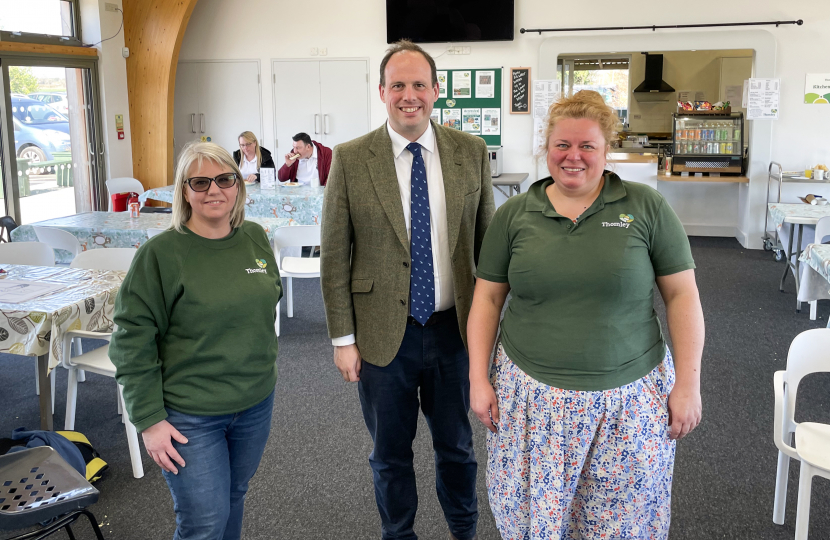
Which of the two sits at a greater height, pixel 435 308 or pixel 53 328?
pixel 435 308

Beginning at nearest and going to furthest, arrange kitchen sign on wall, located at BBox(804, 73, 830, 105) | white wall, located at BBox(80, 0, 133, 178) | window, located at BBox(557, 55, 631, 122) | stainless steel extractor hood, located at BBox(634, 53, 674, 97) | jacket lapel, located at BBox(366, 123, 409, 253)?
jacket lapel, located at BBox(366, 123, 409, 253), kitchen sign on wall, located at BBox(804, 73, 830, 105), white wall, located at BBox(80, 0, 133, 178), stainless steel extractor hood, located at BBox(634, 53, 674, 97), window, located at BBox(557, 55, 631, 122)

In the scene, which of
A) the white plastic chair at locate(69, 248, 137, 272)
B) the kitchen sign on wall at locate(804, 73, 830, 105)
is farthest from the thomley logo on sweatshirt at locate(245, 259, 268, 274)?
the kitchen sign on wall at locate(804, 73, 830, 105)

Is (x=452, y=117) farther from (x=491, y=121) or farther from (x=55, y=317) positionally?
(x=55, y=317)

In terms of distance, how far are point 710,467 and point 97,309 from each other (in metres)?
2.80

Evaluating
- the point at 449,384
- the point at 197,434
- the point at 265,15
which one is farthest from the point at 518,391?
the point at 265,15

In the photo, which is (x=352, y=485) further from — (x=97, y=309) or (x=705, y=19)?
(x=705, y=19)

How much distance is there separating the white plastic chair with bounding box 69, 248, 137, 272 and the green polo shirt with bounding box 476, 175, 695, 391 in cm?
284

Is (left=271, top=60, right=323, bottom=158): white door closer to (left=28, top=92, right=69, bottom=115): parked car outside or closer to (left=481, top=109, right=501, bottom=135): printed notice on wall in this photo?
(left=481, top=109, right=501, bottom=135): printed notice on wall

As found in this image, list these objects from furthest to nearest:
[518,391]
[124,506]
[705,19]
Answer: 1. [705,19]
2. [124,506]
3. [518,391]

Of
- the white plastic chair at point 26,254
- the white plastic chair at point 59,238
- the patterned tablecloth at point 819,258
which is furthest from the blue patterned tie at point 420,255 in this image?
the white plastic chair at point 59,238

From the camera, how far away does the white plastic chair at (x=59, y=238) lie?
4.70 meters

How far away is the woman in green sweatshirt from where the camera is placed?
175 centimetres

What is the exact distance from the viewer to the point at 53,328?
3.05 metres

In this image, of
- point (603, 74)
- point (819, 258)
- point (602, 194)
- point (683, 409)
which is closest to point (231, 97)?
point (603, 74)
